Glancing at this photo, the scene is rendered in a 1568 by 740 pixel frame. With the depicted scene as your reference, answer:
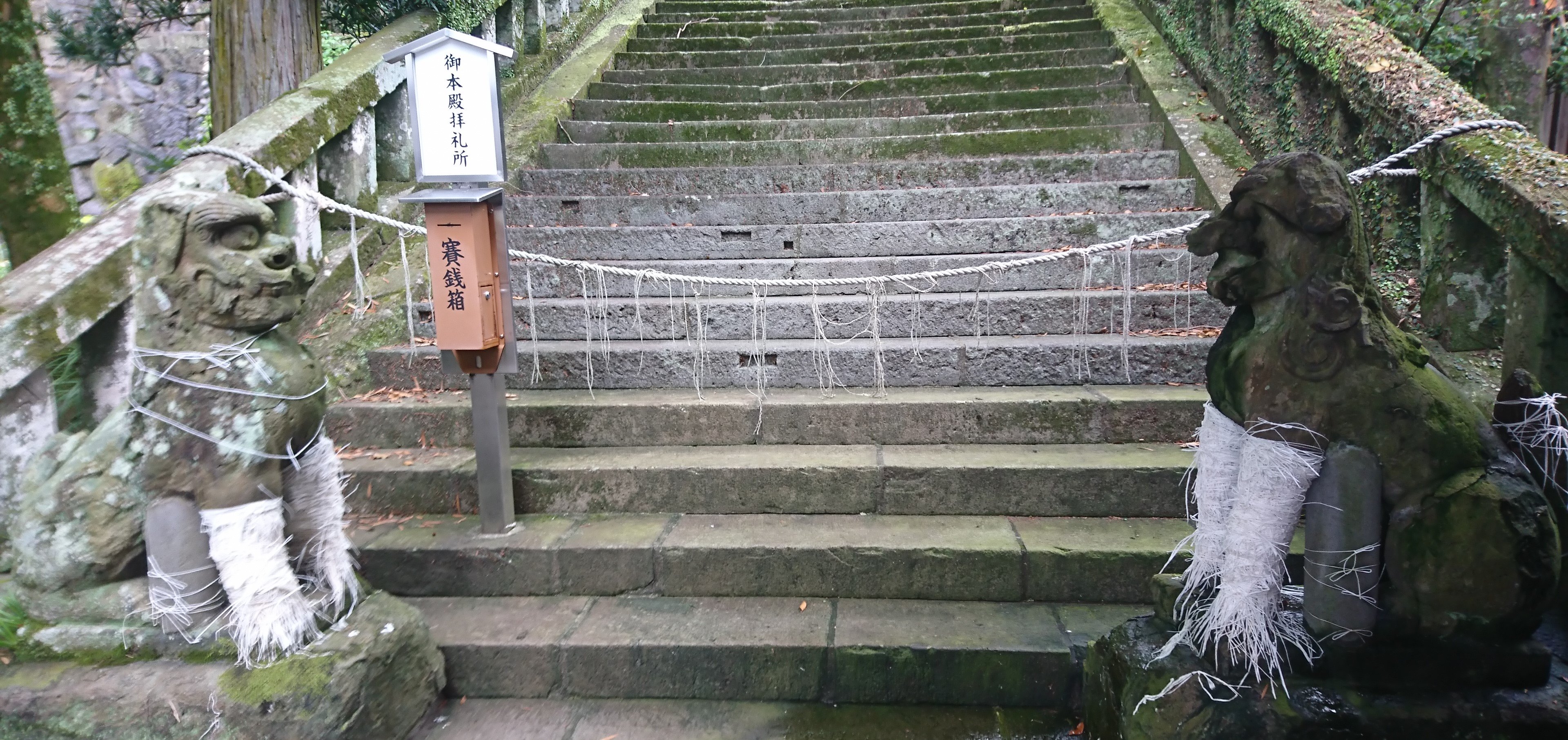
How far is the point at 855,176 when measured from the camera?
580cm

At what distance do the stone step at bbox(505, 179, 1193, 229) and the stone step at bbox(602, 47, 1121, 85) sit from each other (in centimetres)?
234

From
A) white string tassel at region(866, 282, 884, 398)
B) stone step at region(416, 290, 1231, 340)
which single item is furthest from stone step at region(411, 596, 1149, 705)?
stone step at region(416, 290, 1231, 340)

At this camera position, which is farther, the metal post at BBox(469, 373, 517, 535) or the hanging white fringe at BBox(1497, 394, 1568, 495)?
the metal post at BBox(469, 373, 517, 535)

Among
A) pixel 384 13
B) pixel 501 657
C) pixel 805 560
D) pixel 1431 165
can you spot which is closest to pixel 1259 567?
pixel 805 560

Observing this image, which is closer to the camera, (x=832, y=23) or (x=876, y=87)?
(x=876, y=87)

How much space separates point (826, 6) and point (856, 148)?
425cm

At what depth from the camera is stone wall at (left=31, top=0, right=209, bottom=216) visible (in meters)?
9.84

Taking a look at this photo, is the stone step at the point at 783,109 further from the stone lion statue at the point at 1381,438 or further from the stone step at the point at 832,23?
the stone lion statue at the point at 1381,438

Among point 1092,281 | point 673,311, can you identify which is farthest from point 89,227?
point 1092,281

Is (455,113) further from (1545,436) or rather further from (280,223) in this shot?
(1545,436)

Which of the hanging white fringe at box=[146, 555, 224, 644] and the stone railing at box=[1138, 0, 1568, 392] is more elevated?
the stone railing at box=[1138, 0, 1568, 392]

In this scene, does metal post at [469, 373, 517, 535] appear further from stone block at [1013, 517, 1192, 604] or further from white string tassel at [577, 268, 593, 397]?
stone block at [1013, 517, 1192, 604]

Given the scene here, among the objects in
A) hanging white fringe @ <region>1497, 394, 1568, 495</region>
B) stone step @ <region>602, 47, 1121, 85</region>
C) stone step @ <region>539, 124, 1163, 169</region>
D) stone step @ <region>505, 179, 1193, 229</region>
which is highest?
stone step @ <region>602, 47, 1121, 85</region>

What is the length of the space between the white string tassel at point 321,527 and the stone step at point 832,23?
713 centimetres
